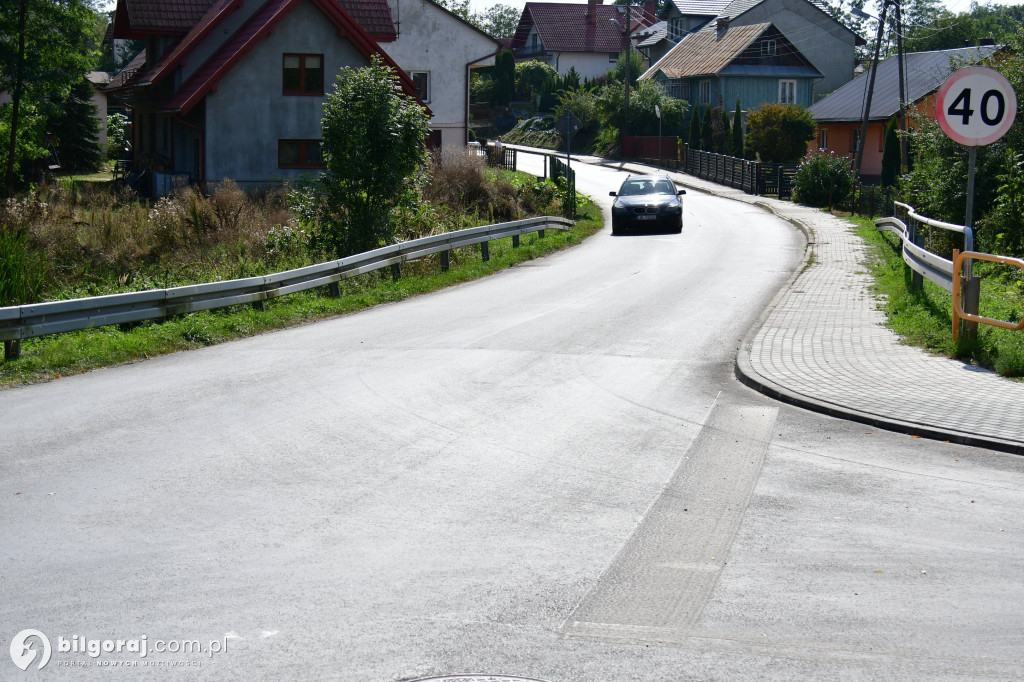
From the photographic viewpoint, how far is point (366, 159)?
1938cm

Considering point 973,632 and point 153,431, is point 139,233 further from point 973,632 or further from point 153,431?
point 973,632

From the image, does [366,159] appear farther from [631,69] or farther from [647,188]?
[631,69]

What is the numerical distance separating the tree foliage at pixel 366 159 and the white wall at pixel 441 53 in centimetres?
3046

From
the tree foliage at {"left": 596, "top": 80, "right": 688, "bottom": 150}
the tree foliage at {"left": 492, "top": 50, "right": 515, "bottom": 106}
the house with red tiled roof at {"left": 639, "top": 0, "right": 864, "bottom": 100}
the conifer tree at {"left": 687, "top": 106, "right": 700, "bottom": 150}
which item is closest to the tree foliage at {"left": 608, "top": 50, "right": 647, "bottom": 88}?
the house with red tiled roof at {"left": 639, "top": 0, "right": 864, "bottom": 100}

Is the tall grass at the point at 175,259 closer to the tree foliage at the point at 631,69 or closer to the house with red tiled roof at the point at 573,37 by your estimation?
the tree foliage at the point at 631,69

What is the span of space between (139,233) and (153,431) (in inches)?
556

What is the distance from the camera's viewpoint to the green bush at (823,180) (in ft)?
132

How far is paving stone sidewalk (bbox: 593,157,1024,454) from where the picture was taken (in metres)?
8.46

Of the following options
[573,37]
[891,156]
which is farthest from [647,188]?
[573,37]

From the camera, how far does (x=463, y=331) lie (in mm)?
13727

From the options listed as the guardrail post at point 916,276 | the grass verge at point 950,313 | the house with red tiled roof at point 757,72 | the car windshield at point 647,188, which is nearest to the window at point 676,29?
the house with red tiled roof at point 757,72

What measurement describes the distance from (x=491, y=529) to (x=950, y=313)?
28.2 ft

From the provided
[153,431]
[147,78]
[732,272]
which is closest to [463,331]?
[153,431]

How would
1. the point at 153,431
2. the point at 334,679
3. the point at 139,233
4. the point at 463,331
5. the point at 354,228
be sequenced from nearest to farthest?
the point at 334,679, the point at 153,431, the point at 463,331, the point at 354,228, the point at 139,233
